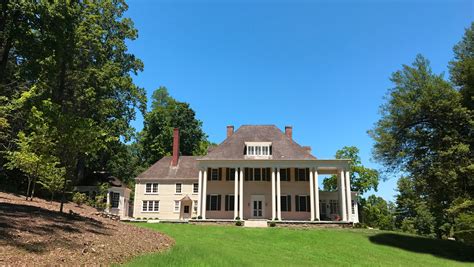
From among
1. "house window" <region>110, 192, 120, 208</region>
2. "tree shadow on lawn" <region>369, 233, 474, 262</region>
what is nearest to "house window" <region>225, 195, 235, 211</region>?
"house window" <region>110, 192, 120, 208</region>

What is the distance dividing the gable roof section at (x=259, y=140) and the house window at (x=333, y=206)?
513cm

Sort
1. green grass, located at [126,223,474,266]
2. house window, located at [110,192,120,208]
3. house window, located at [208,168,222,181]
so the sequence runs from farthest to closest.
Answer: house window, located at [110,192,120,208]
house window, located at [208,168,222,181]
green grass, located at [126,223,474,266]

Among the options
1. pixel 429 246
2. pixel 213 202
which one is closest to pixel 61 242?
pixel 429 246

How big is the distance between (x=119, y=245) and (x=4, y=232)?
3.35m

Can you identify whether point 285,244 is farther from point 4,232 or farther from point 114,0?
point 114,0

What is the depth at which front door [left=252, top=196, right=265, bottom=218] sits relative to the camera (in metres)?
35.5

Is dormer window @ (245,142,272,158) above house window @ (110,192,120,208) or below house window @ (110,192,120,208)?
above

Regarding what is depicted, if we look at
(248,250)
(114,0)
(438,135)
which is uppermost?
(114,0)

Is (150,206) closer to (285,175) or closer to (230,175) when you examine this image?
(230,175)

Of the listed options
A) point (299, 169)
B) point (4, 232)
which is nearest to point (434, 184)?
point (299, 169)

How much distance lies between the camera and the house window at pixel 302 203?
34.8m

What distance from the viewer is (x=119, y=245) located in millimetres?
12211

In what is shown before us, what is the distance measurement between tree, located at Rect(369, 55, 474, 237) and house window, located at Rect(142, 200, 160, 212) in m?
23.6

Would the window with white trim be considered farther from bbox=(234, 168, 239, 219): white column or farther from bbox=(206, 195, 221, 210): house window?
bbox=(234, 168, 239, 219): white column
